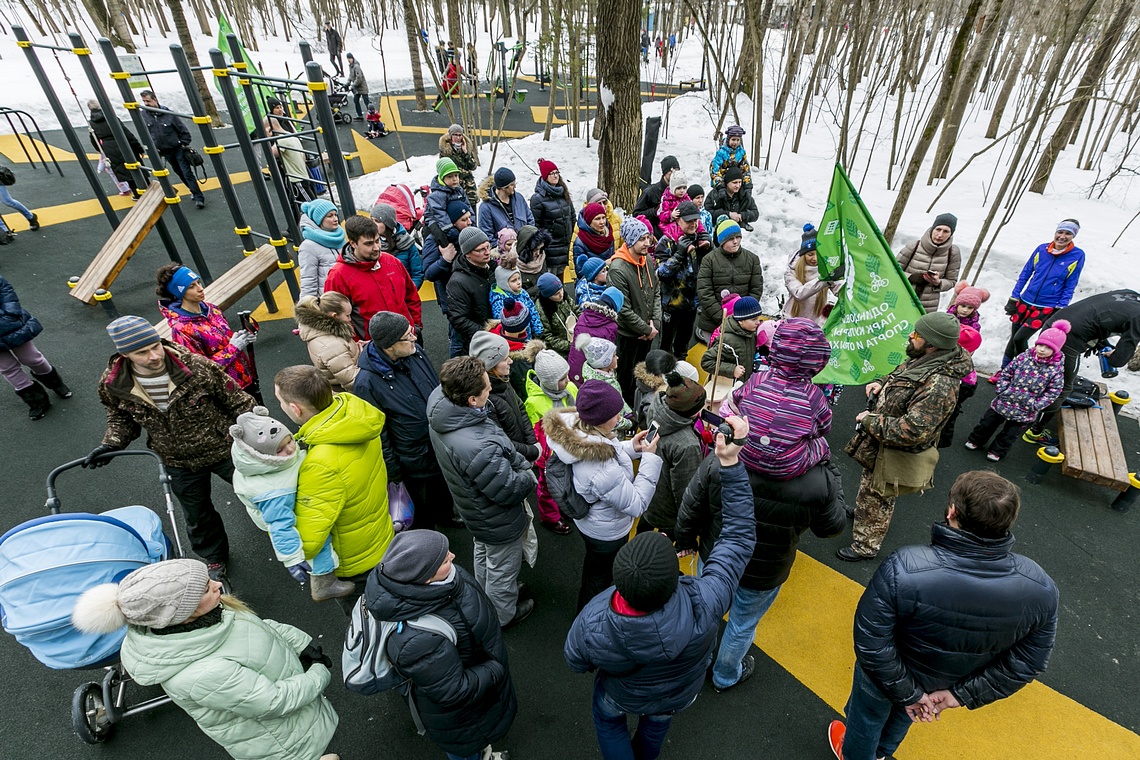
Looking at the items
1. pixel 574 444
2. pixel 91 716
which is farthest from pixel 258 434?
pixel 91 716

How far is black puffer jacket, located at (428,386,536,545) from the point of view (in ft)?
9.40

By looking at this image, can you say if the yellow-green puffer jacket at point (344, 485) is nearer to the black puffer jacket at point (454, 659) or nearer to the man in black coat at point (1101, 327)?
the black puffer jacket at point (454, 659)

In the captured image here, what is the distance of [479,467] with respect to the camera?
9.36 ft

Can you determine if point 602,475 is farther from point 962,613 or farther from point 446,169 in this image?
point 446,169

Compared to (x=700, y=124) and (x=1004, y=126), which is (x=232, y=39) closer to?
(x=700, y=124)

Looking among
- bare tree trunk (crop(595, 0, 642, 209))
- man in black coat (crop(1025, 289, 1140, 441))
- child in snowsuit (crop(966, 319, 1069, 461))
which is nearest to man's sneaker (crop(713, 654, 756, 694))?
child in snowsuit (crop(966, 319, 1069, 461))

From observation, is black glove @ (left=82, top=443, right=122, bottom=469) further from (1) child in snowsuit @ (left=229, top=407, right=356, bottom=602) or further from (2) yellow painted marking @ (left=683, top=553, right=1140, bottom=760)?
(2) yellow painted marking @ (left=683, top=553, right=1140, bottom=760)

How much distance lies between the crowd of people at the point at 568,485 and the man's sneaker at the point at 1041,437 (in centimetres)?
4

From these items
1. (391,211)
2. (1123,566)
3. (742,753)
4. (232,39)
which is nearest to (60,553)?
(742,753)

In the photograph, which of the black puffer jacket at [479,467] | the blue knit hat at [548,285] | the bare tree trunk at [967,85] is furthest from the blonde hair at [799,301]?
the bare tree trunk at [967,85]

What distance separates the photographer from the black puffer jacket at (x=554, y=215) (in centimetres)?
662

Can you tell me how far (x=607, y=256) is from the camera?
624cm

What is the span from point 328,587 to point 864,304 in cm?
380

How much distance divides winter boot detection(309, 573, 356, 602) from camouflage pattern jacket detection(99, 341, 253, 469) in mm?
1214
